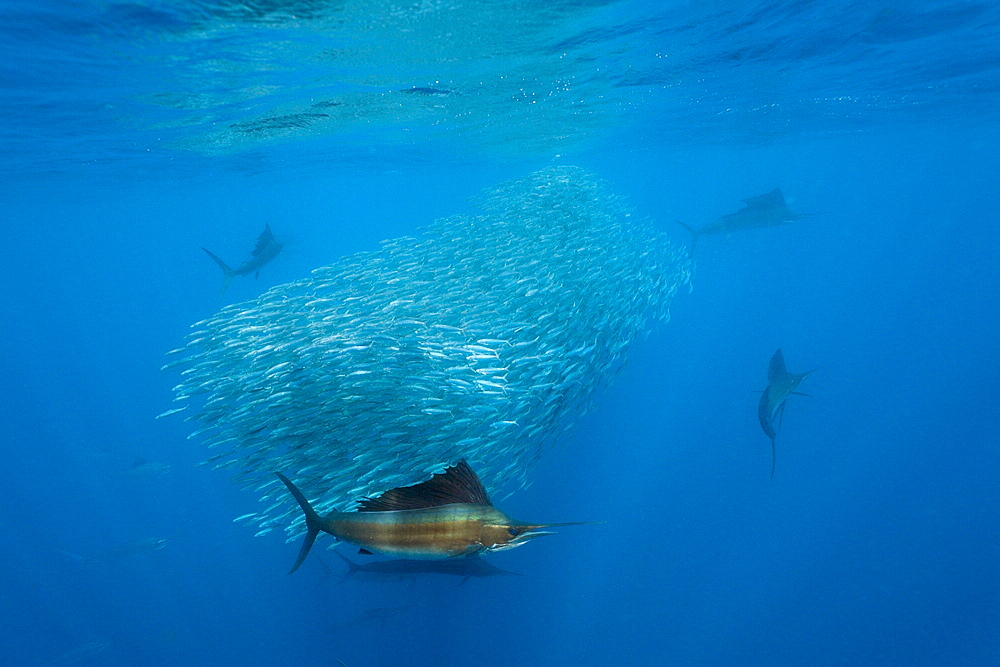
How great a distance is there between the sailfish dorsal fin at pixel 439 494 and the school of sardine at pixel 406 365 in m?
2.72

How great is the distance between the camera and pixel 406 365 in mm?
5965

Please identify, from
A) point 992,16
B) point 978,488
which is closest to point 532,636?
point 978,488

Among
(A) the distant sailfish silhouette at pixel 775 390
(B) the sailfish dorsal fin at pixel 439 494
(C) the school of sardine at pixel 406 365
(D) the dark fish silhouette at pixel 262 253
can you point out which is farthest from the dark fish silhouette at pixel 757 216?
(B) the sailfish dorsal fin at pixel 439 494

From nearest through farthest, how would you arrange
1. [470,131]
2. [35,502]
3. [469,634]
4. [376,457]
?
[376,457]
[469,634]
[35,502]
[470,131]

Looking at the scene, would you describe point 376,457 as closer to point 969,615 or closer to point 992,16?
point 969,615

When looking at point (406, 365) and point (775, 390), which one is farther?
point (775, 390)

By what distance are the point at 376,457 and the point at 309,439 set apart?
30.8 inches

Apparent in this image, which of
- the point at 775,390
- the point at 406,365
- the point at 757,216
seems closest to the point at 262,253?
the point at 406,365

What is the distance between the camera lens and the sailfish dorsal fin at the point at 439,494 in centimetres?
264

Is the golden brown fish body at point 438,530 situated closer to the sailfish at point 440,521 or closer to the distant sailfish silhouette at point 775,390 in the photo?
the sailfish at point 440,521

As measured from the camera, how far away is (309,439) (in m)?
5.52

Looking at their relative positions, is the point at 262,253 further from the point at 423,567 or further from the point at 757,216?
the point at 757,216

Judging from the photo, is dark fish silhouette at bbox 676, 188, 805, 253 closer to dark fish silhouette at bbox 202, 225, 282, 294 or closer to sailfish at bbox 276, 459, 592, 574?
dark fish silhouette at bbox 202, 225, 282, 294

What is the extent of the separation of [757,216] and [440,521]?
16440 mm
